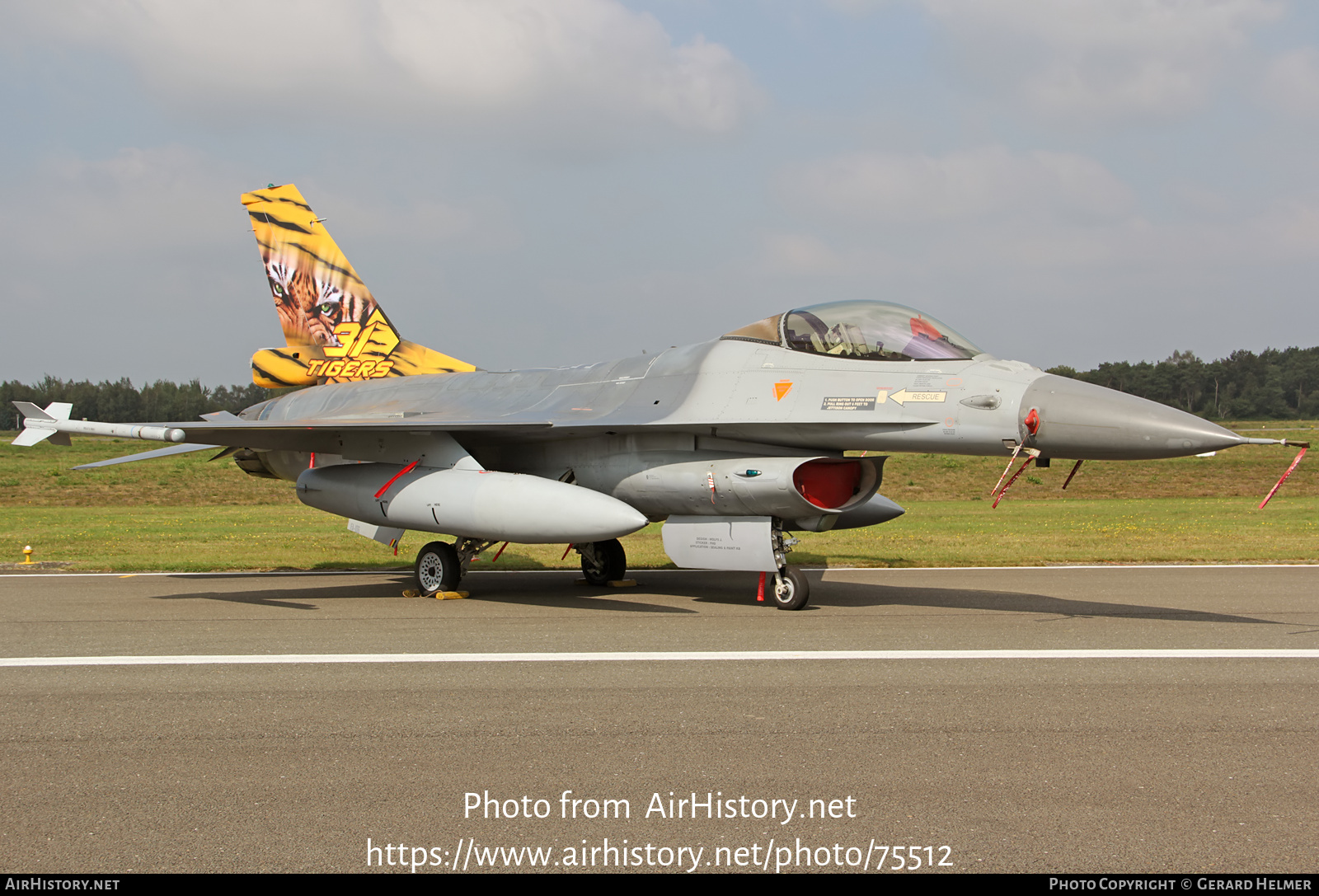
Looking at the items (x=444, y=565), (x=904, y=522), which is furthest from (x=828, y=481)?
(x=904, y=522)

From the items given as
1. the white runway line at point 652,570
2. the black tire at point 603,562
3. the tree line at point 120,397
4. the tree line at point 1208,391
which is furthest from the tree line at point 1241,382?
the tree line at point 120,397

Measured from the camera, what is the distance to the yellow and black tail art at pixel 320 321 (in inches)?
608

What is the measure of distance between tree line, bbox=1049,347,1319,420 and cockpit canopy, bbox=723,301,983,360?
20022 mm

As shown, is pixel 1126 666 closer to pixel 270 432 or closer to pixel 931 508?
pixel 270 432

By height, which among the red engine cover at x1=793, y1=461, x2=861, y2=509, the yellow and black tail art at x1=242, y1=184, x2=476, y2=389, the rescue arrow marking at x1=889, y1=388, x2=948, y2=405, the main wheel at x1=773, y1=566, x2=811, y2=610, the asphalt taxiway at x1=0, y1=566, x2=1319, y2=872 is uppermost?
the yellow and black tail art at x1=242, y1=184, x2=476, y2=389

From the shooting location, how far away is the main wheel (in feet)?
32.9

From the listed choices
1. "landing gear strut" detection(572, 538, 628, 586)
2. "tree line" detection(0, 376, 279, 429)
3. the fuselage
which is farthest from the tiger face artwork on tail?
"tree line" detection(0, 376, 279, 429)

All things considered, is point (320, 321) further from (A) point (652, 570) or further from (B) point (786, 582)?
(B) point (786, 582)

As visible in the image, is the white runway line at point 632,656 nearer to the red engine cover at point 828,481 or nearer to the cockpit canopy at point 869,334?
the red engine cover at point 828,481

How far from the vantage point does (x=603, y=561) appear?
42.0 feet

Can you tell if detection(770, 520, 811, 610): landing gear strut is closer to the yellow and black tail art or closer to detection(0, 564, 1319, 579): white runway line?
detection(0, 564, 1319, 579): white runway line

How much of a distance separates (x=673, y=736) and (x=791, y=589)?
496 cm
